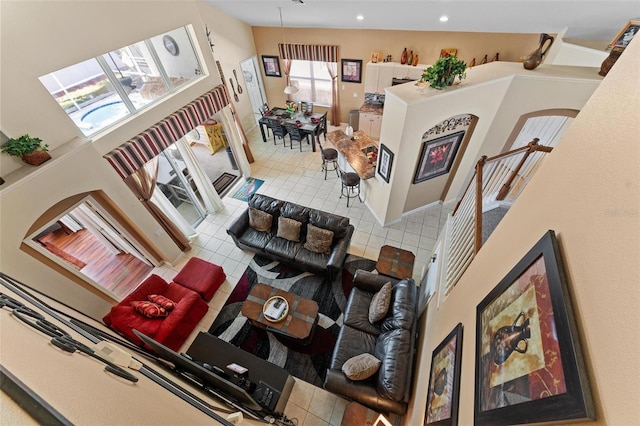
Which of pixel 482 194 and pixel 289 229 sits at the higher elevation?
pixel 482 194

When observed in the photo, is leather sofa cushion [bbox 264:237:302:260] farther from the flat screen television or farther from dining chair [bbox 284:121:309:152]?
dining chair [bbox 284:121:309:152]

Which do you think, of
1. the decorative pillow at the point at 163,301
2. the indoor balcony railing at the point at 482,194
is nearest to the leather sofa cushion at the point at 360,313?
the indoor balcony railing at the point at 482,194

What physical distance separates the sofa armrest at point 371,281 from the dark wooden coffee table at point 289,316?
2.48 feet

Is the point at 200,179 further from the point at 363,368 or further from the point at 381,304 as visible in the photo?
the point at 363,368

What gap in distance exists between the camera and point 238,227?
5047 millimetres

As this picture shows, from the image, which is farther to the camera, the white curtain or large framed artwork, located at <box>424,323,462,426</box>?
the white curtain

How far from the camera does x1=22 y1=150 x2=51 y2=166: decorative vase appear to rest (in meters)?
2.99

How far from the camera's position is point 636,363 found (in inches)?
25.3

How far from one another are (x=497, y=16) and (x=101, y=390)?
706cm

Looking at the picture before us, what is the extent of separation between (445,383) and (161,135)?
16.6 ft

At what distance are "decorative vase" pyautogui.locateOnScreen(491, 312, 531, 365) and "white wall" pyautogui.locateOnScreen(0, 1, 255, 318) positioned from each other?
4.56 meters

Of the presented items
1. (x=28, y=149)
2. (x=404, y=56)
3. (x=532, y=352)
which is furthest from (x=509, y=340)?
(x=404, y=56)

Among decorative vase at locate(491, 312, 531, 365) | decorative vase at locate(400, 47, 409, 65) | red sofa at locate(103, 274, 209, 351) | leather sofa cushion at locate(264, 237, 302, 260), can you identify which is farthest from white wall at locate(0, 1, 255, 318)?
decorative vase at locate(400, 47, 409, 65)

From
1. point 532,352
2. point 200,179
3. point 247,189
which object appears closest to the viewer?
point 532,352
